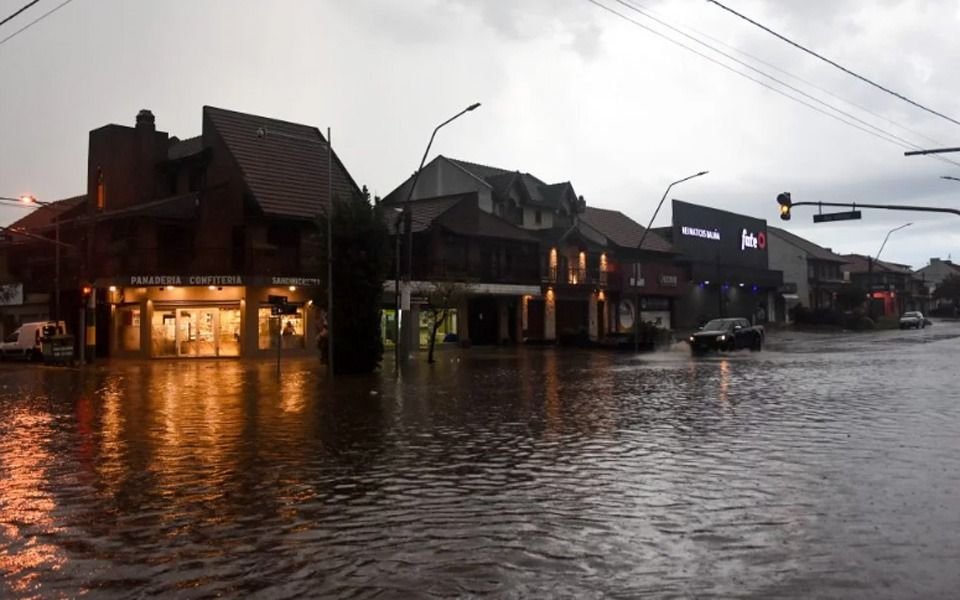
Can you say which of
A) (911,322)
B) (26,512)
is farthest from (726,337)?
(911,322)

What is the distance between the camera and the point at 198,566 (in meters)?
6.20

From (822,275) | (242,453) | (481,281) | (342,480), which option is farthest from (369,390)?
(822,275)

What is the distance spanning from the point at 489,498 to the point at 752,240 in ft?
264

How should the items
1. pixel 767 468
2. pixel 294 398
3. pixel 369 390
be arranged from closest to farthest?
1. pixel 767 468
2. pixel 294 398
3. pixel 369 390

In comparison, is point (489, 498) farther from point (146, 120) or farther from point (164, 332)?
point (146, 120)

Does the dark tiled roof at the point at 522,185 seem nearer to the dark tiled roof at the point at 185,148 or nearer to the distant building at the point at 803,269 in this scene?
the dark tiled roof at the point at 185,148

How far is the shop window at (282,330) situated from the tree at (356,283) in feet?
42.4

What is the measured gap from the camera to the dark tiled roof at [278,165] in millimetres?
42031

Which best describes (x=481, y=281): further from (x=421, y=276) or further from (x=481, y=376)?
(x=481, y=376)

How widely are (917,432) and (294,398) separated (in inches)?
533

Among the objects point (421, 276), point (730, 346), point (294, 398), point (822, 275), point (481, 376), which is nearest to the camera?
point (294, 398)

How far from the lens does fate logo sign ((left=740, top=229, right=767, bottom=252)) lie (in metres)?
82.1

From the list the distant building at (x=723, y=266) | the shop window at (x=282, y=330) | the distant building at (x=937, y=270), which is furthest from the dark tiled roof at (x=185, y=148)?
the distant building at (x=937, y=270)

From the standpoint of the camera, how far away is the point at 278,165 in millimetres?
44344
